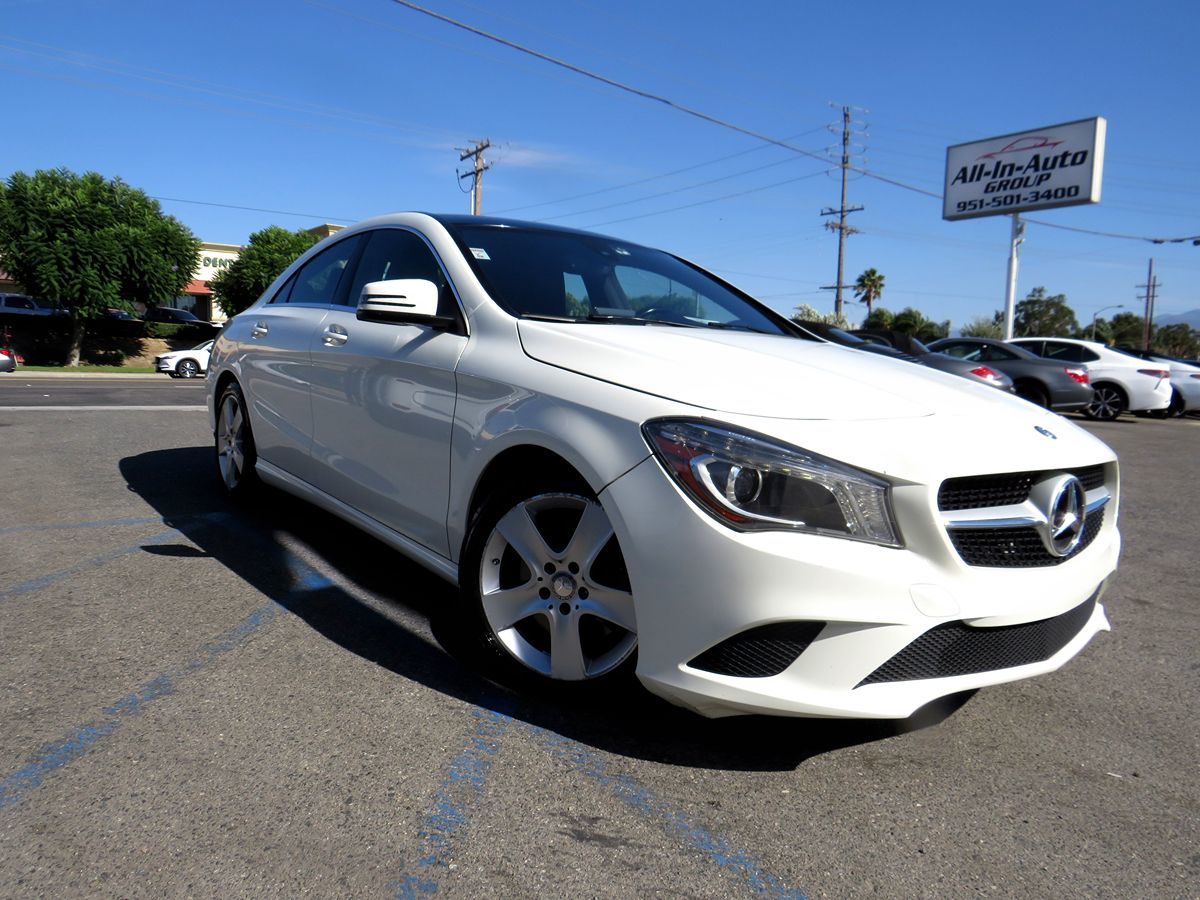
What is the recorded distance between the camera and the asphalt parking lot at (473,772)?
1.95 metres

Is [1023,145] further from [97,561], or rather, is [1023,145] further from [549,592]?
[549,592]

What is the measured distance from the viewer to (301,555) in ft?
14.1

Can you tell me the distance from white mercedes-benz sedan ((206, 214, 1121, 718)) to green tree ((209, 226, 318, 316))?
45.6 meters

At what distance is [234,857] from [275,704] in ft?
2.56

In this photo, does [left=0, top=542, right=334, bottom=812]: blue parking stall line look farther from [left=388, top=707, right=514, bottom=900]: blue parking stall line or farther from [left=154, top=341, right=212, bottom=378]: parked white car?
[left=154, top=341, right=212, bottom=378]: parked white car

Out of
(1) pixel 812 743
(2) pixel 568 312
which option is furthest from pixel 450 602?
(1) pixel 812 743

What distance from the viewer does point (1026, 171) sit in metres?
29.6

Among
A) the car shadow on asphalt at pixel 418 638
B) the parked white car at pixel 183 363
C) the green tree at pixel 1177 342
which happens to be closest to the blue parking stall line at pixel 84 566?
the car shadow on asphalt at pixel 418 638

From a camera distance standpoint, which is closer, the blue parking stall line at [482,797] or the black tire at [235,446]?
the blue parking stall line at [482,797]

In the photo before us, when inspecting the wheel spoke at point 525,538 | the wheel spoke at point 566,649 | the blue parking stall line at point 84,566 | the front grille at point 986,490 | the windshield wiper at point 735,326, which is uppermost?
the windshield wiper at point 735,326

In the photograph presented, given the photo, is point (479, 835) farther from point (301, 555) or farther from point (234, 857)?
point (301, 555)

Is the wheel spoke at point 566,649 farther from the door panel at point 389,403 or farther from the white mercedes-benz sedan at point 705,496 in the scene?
the door panel at point 389,403

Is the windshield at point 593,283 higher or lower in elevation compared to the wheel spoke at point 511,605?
higher

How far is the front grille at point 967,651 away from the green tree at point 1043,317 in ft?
269
